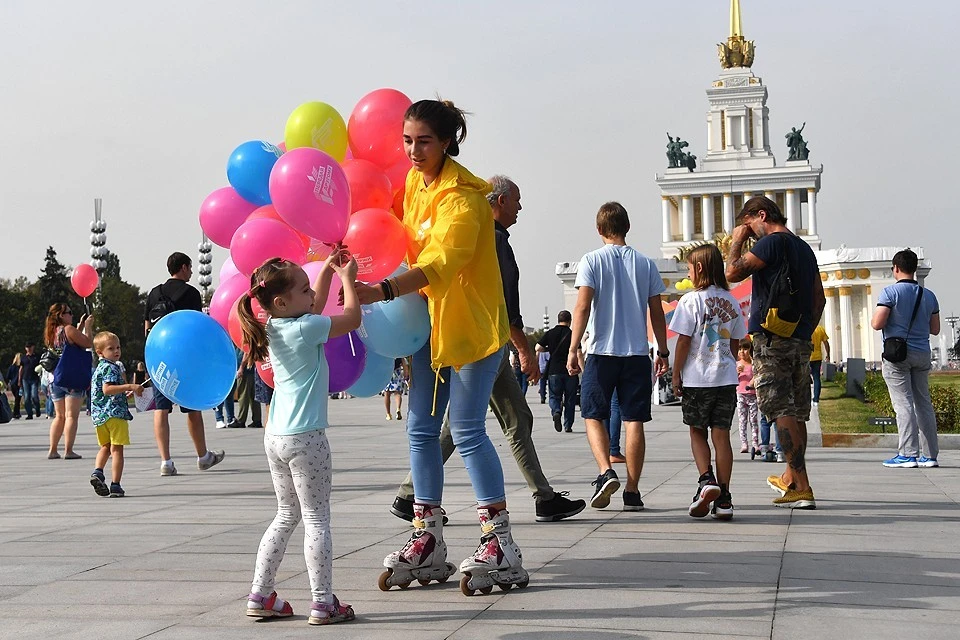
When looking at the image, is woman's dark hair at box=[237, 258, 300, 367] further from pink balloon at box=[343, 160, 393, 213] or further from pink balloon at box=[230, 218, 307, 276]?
pink balloon at box=[343, 160, 393, 213]

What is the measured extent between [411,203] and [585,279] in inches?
104

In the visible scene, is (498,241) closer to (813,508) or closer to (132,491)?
(813,508)

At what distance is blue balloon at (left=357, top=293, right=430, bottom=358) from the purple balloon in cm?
12

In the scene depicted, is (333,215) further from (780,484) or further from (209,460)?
(209,460)

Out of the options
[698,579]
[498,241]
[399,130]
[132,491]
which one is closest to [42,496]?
[132,491]

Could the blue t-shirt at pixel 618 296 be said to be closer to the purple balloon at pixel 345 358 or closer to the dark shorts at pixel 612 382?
the dark shorts at pixel 612 382

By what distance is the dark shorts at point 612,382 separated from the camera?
7680 mm

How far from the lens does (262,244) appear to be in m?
5.30

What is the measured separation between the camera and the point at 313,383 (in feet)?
15.5

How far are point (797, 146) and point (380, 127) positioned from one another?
10693cm

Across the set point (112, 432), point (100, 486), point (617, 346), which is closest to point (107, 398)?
point (112, 432)

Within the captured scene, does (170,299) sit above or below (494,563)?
above

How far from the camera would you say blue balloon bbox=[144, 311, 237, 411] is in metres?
5.30

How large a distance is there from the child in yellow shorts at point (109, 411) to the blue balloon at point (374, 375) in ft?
13.7
